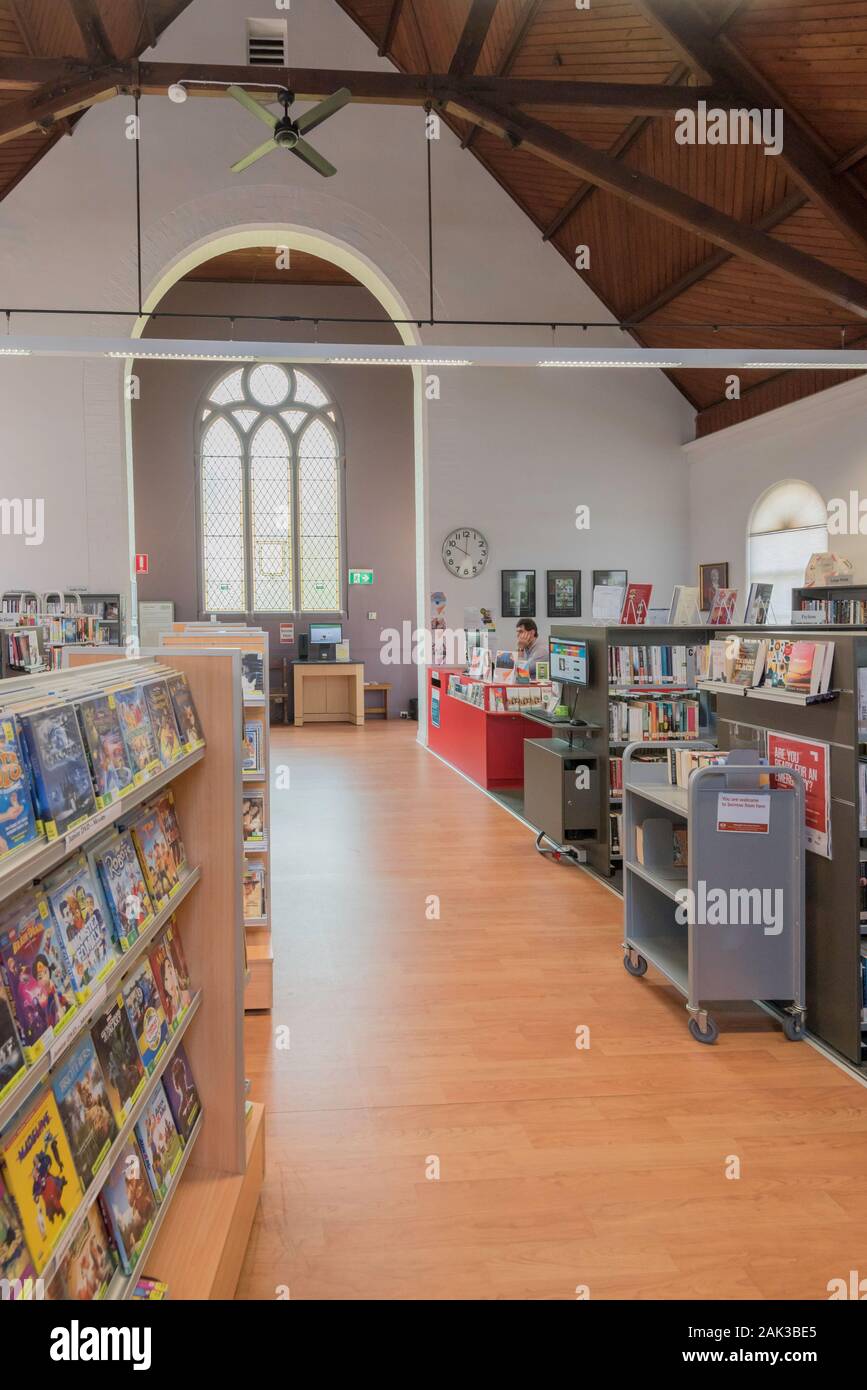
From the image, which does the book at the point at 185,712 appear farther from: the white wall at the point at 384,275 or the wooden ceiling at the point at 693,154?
the white wall at the point at 384,275

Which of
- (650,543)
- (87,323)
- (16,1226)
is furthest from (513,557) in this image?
(16,1226)

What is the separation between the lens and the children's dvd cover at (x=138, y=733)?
6.75 feet

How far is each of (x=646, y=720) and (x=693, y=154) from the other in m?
6.18

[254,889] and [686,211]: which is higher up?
[686,211]

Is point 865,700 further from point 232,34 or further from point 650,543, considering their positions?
point 232,34

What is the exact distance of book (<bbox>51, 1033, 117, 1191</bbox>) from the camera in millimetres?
1671

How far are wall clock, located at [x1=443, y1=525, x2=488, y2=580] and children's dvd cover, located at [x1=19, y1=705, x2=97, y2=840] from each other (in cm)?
1095

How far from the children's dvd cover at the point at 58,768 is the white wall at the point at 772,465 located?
9.20m

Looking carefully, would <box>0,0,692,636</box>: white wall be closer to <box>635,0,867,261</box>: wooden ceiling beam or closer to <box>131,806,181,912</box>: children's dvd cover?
<box>635,0,867,261</box>: wooden ceiling beam

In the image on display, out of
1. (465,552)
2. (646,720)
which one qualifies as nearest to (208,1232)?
(646,720)

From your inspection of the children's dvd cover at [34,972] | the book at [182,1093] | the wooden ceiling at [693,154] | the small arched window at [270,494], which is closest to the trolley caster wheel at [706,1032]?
the book at [182,1093]

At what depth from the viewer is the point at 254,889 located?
4.36 meters

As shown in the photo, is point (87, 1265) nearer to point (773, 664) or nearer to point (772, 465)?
point (773, 664)
